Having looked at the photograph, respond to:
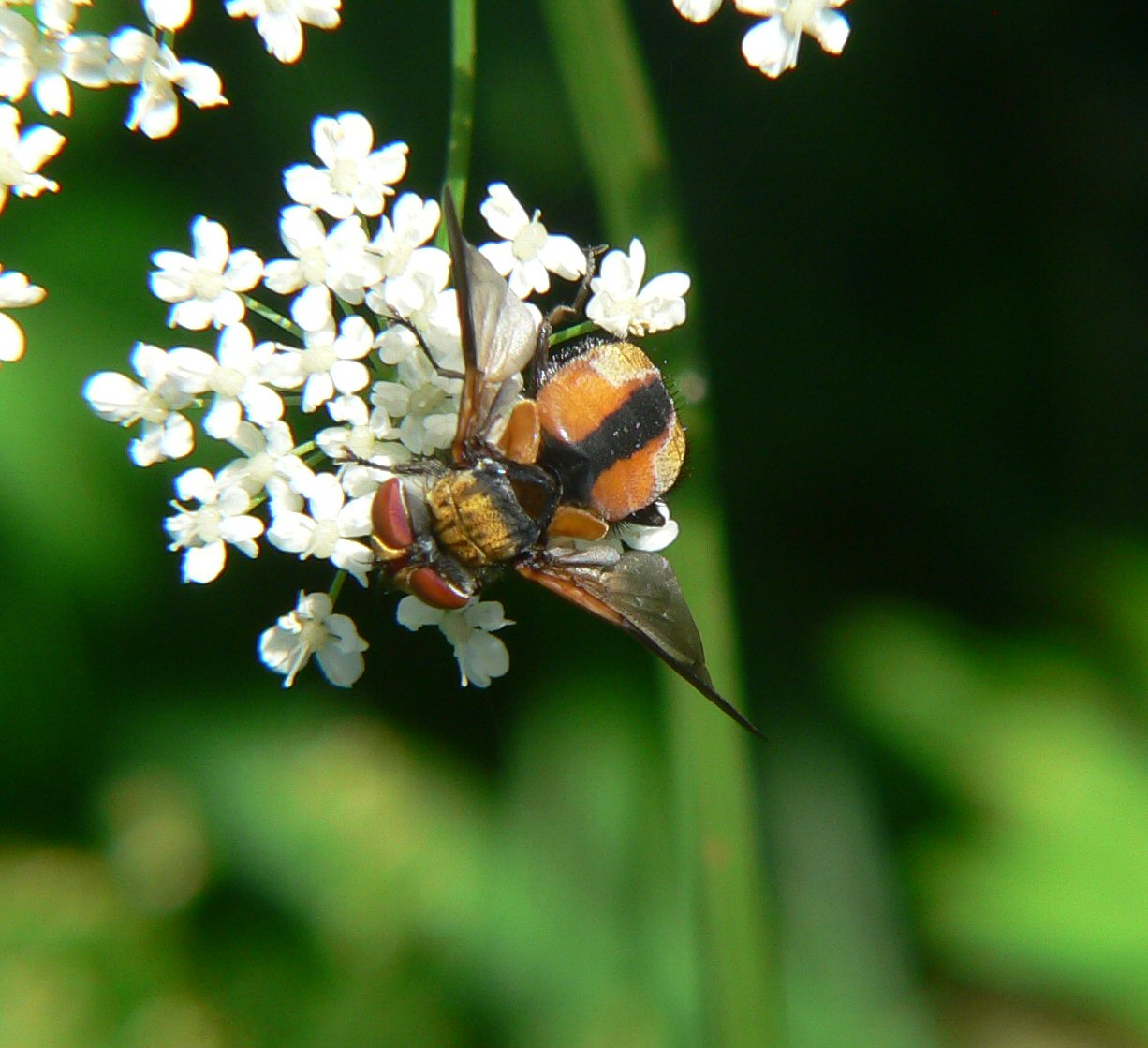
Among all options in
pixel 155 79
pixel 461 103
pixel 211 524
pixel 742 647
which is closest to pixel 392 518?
pixel 211 524

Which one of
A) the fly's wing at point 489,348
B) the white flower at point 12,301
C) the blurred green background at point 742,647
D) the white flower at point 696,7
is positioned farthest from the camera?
the blurred green background at point 742,647

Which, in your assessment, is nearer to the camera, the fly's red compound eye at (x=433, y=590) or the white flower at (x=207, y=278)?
the fly's red compound eye at (x=433, y=590)

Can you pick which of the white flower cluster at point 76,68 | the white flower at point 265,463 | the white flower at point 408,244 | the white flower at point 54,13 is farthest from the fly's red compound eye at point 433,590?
the white flower at point 54,13

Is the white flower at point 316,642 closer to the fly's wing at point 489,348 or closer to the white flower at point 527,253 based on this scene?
the fly's wing at point 489,348

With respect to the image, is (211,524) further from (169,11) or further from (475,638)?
(169,11)

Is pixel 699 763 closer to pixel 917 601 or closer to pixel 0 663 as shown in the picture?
pixel 917 601

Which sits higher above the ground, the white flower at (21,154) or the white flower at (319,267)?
the white flower at (21,154)

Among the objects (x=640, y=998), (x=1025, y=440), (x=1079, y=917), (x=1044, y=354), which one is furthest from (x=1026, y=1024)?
(x=1044, y=354)
